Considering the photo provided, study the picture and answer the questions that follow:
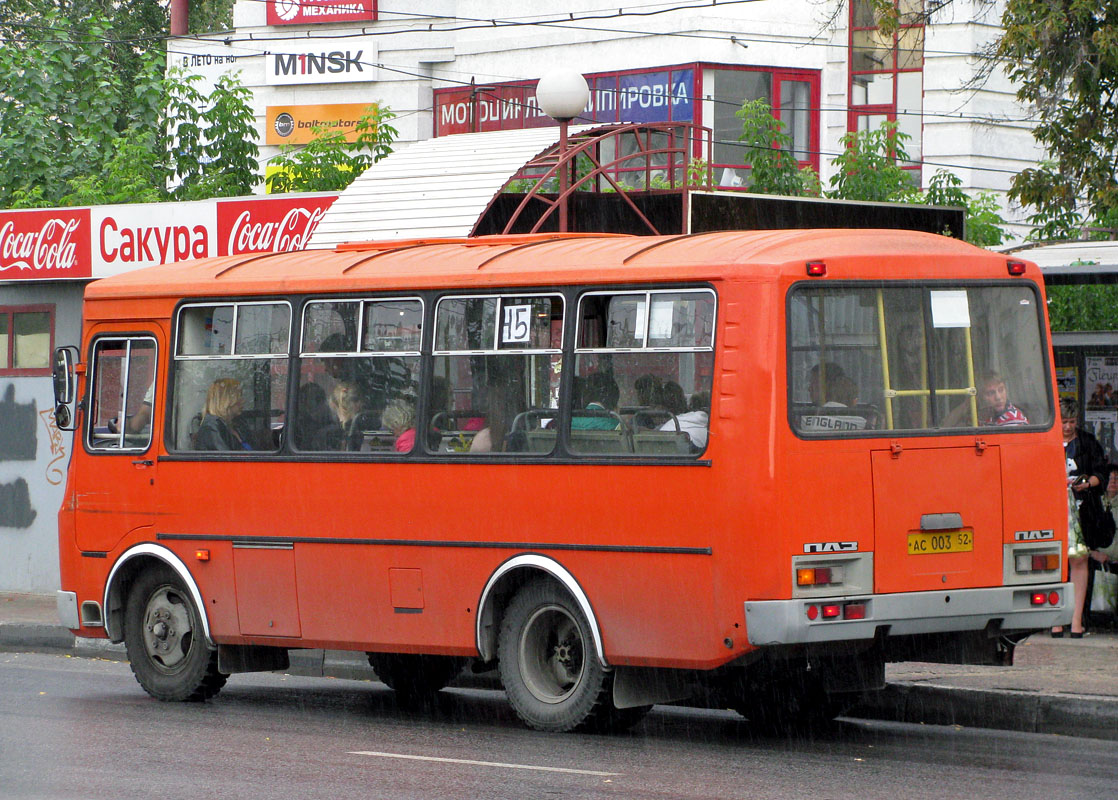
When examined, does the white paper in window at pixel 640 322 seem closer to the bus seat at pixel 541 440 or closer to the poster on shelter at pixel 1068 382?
the bus seat at pixel 541 440

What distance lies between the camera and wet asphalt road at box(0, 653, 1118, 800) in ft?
27.9

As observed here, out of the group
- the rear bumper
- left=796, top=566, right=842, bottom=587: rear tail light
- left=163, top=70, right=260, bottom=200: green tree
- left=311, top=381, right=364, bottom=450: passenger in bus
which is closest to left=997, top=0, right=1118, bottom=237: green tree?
the rear bumper

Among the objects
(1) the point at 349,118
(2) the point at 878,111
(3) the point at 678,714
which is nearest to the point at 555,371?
(3) the point at 678,714

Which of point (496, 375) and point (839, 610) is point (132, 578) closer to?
point (496, 375)

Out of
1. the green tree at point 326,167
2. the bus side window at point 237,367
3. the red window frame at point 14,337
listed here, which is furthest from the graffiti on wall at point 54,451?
the bus side window at point 237,367

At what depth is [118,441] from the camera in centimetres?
1260

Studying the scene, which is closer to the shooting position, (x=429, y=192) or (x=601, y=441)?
(x=601, y=441)

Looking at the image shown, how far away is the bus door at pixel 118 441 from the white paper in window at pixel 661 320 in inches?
155

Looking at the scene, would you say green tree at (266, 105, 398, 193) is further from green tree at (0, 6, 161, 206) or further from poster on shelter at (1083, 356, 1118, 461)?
poster on shelter at (1083, 356, 1118, 461)

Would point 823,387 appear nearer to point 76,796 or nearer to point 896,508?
point 896,508

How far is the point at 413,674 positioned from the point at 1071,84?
6225 mm

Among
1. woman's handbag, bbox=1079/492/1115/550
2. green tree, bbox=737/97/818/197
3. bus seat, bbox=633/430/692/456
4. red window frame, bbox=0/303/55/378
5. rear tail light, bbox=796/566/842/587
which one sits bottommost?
rear tail light, bbox=796/566/842/587

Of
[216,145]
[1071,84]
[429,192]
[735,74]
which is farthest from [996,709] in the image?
[735,74]

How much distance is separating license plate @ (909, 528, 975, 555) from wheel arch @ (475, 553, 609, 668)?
5.70 ft
